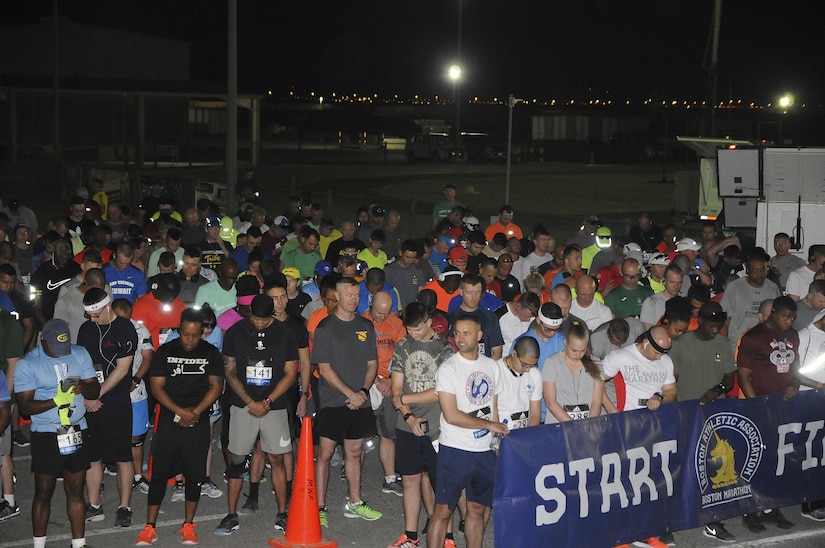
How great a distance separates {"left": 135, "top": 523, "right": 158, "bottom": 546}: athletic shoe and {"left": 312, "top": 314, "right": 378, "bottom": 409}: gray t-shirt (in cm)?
163

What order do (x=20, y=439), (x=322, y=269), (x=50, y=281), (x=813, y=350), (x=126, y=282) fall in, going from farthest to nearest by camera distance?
1. (x=322, y=269)
2. (x=50, y=281)
3. (x=126, y=282)
4. (x=20, y=439)
5. (x=813, y=350)

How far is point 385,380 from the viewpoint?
27.9ft

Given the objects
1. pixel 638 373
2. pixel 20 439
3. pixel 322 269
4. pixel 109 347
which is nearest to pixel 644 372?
pixel 638 373

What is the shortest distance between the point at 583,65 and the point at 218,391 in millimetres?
115248

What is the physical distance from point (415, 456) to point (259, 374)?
135 cm

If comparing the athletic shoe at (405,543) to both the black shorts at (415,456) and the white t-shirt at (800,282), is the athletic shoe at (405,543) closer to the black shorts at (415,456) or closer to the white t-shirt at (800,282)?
the black shorts at (415,456)

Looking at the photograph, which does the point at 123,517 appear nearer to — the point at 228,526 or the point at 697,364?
the point at 228,526

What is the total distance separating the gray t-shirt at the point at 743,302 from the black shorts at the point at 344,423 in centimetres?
464

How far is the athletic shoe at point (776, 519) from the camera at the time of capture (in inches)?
340

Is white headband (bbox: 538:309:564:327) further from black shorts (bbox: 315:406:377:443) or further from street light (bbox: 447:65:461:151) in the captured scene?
street light (bbox: 447:65:461:151)

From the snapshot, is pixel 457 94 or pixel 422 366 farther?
→ pixel 457 94

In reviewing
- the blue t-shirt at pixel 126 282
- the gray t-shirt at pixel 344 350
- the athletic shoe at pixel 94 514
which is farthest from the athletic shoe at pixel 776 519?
the blue t-shirt at pixel 126 282

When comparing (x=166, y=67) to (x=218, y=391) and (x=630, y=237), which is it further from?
(x=218, y=391)

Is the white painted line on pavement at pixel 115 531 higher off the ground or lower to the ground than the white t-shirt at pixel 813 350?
lower
